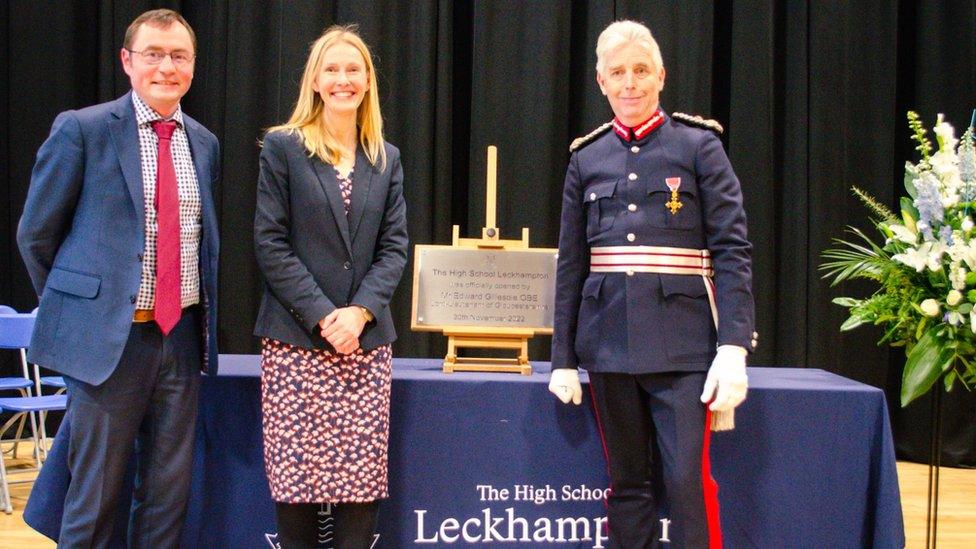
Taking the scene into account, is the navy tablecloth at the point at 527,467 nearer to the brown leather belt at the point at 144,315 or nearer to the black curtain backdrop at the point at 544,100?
the brown leather belt at the point at 144,315

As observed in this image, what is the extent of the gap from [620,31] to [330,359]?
1160 millimetres

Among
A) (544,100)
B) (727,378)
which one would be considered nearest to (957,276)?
(727,378)

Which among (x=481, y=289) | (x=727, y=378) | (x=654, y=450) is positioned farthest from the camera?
(x=481, y=289)

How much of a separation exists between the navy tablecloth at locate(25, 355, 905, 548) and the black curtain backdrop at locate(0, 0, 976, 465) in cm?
202

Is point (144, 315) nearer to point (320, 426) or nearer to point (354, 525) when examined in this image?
point (320, 426)

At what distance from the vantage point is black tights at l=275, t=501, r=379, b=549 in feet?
7.86

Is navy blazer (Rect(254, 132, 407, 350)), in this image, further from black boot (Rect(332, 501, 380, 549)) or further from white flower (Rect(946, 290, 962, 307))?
white flower (Rect(946, 290, 962, 307))

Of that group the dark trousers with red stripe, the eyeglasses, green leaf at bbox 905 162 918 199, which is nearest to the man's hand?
the dark trousers with red stripe

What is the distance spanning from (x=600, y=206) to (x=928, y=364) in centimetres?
Answer: 112

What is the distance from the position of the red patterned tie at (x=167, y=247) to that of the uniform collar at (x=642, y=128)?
4.00 feet

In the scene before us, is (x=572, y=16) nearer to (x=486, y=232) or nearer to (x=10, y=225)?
(x=486, y=232)

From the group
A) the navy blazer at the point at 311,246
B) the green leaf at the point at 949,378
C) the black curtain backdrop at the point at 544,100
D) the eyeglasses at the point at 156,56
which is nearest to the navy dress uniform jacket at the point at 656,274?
the navy blazer at the point at 311,246

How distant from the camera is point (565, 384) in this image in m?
2.46

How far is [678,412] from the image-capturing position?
90.6 inches
